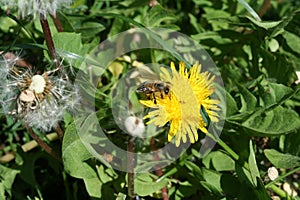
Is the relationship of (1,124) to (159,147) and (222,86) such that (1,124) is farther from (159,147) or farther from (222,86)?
(222,86)

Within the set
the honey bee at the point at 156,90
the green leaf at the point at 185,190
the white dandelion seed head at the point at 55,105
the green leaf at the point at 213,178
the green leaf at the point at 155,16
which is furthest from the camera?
the green leaf at the point at 155,16

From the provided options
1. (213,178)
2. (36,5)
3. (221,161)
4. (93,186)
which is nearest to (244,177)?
(213,178)

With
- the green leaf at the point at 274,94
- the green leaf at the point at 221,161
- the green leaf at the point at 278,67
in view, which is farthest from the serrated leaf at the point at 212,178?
the green leaf at the point at 278,67

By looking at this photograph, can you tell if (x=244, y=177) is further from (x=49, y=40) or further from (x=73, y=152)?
(x=49, y=40)

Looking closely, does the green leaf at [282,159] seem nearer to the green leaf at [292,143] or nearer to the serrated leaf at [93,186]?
the green leaf at [292,143]

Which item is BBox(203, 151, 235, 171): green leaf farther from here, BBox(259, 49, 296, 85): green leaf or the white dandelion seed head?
the white dandelion seed head

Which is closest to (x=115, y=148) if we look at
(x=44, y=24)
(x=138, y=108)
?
(x=138, y=108)
